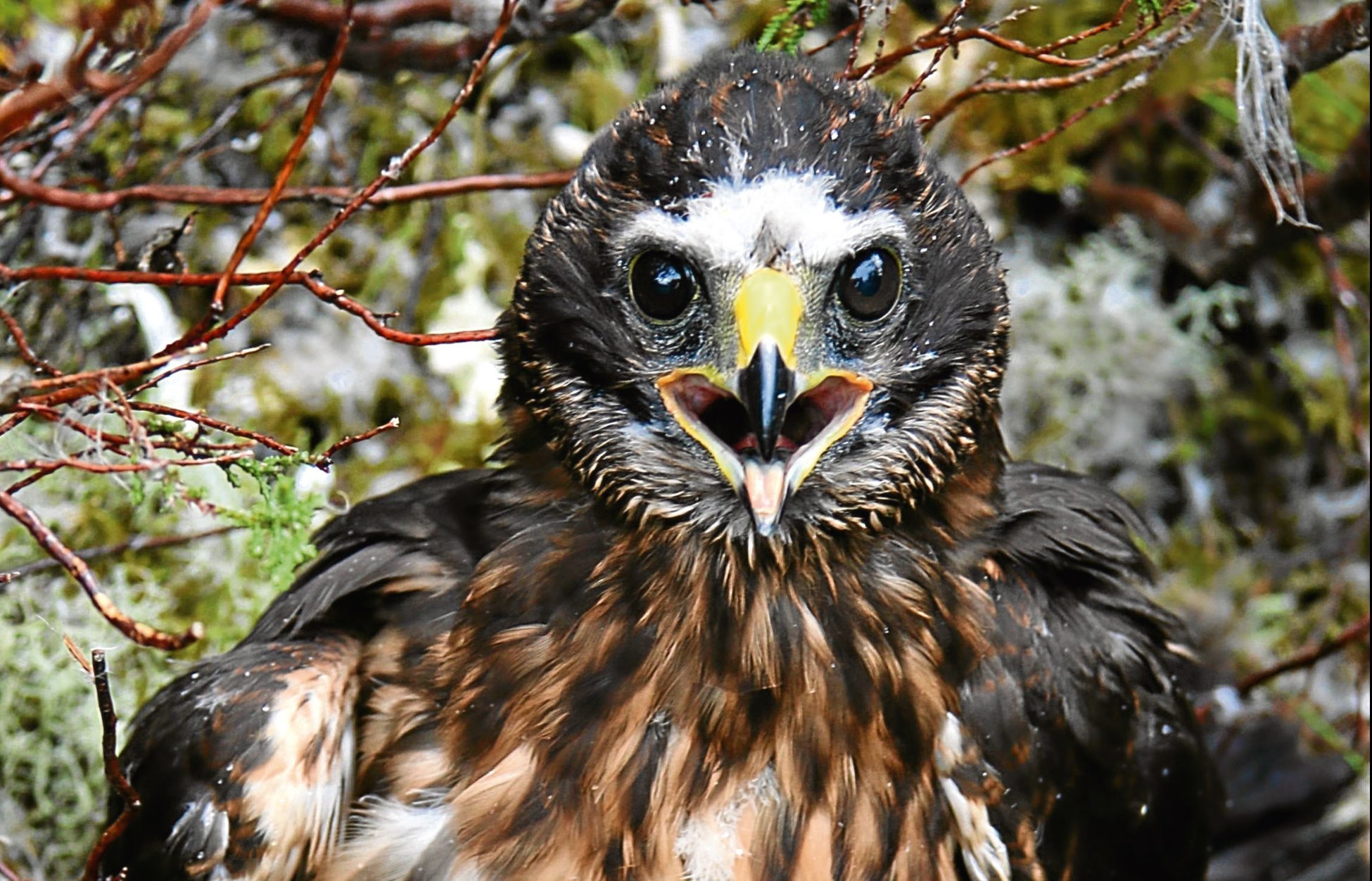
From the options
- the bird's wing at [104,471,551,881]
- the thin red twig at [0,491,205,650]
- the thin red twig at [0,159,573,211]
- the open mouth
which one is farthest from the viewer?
the thin red twig at [0,159,573,211]

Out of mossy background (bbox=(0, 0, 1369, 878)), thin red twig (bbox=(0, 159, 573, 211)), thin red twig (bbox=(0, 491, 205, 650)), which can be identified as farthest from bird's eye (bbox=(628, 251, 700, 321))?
mossy background (bbox=(0, 0, 1369, 878))

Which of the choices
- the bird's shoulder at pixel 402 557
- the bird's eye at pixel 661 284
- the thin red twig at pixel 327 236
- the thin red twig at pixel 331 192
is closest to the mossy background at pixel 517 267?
the thin red twig at pixel 331 192

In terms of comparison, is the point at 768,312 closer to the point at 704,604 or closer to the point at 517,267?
the point at 704,604

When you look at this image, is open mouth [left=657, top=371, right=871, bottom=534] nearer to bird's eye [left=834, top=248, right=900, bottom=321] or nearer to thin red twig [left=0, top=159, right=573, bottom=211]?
bird's eye [left=834, top=248, right=900, bottom=321]

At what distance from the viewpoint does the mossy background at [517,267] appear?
3777 millimetres

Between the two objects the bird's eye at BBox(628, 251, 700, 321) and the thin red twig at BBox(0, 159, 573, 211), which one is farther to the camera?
the thin red twig at BBox(0, 159, 573, 211)

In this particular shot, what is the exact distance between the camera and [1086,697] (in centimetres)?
282

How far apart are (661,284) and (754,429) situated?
323mm

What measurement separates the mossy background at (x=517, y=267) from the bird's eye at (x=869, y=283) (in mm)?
1861

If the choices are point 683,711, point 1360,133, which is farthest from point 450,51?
point 1360,133

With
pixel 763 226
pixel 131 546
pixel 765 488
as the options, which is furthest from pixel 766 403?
pixel 131 546

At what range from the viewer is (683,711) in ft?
8.25

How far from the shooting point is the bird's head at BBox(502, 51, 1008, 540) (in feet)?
7.25

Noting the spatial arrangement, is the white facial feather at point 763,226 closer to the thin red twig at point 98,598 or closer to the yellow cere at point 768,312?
the yellow cere at point 768,312
